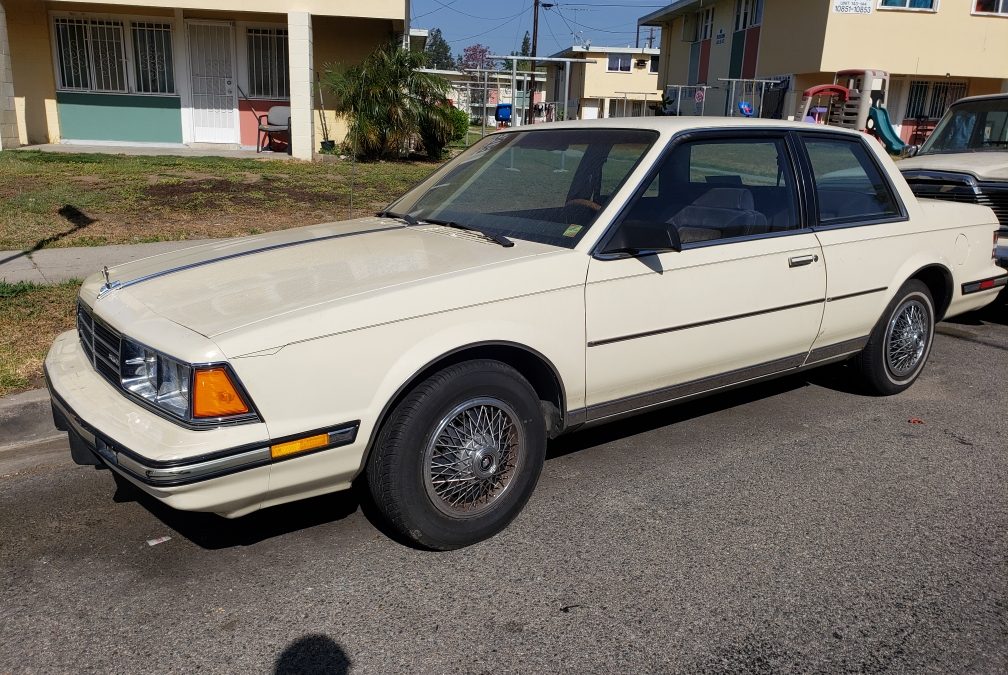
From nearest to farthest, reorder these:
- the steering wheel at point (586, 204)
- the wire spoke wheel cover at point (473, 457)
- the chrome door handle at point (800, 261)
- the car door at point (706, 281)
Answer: the wire spoke wheel cover at point (473, 457)
the car door at point (706, 281)
the steering wheel at point (586, 204)
the chrome door handle at point (800, 261)

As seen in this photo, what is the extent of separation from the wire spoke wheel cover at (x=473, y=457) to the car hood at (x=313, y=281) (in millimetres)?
465

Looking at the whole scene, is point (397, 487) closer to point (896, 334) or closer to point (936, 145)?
point (896, 334)

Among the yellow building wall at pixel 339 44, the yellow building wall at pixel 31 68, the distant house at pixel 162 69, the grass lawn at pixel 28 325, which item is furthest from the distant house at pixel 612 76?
the grass lawn at pixel 28 325

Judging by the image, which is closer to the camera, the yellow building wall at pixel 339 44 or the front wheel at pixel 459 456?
the front wheel at pixel 459 456

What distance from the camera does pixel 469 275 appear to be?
3414 millimetres

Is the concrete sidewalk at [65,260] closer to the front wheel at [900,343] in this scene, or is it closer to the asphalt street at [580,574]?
the asphalt street at [580,574]

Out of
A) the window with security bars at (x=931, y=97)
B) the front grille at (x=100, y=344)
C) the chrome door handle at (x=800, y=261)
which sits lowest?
the front grille at (x=100, y=344)

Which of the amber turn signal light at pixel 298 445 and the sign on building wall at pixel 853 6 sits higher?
the sign on building wall at pixel 853 6

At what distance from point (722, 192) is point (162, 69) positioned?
16.6 metres

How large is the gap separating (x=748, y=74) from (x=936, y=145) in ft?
83.1

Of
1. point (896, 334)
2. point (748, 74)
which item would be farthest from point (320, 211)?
point (748, 74)

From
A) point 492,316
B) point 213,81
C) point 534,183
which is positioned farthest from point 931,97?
point 492,316

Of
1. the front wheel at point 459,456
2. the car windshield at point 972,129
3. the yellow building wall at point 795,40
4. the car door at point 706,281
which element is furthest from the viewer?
the yellow building wall at point 795,40

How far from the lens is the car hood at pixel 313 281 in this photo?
304 centimetres
